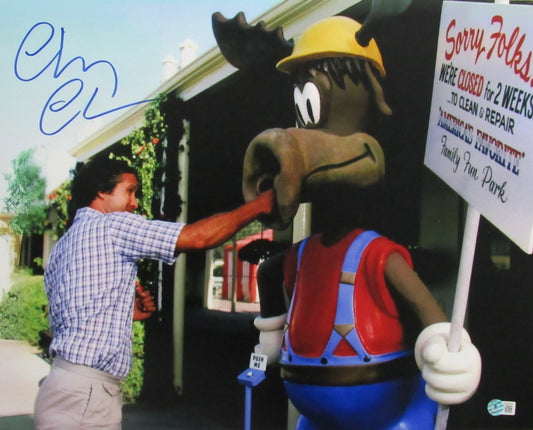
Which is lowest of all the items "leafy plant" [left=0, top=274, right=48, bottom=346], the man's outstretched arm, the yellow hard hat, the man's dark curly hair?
"leafy plant" [left=0, top=274, right=48, bottom=346]

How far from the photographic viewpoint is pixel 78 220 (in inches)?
97.7

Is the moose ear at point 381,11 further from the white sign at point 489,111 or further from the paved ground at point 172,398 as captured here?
the paved ground at point 172,398

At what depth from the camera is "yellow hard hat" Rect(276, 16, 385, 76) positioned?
7.88ft

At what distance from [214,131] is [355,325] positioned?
14.6 ft

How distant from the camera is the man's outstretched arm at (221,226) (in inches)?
85.0

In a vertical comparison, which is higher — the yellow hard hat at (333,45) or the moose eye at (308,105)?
the yellow hard hat at (333,45)

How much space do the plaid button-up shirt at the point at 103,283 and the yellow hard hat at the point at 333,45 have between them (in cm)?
78

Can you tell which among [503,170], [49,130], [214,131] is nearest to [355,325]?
[503,170]

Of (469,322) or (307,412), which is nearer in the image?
(307,412)

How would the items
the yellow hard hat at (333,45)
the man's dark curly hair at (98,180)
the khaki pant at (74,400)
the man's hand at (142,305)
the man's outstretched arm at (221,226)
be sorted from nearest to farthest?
the man's outstretched arm at (221,226)
the khaki pant at (74,400)
the yellow hard hat at (333,45)
the man's dark curly hair at (98,180)
the man's hand at (142,305)

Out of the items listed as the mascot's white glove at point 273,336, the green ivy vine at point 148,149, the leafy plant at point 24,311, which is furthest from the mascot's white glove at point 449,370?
the leafy plant at point 24,311

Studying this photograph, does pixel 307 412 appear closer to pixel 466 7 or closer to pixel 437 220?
pixel 466 7

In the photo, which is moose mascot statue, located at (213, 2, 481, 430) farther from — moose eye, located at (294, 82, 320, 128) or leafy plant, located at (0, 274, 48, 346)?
leafy plant, located at (0, 274, 48, 346)

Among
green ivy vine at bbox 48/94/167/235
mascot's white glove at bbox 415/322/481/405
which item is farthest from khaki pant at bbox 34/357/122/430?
green ivy vine at bbox 48/94/167/235
